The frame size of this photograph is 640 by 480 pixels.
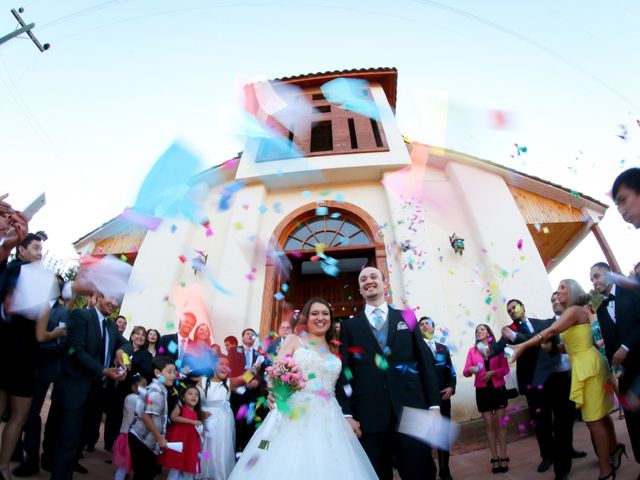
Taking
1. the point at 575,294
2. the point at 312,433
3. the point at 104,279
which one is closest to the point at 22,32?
the point at 104,279

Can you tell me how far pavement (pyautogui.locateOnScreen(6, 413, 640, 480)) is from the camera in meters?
3.36

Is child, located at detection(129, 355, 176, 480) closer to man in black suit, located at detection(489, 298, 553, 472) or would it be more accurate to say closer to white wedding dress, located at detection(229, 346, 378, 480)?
white wedding dress, located at detection(229, 346, 378, 480)

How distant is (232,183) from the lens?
10469 mm

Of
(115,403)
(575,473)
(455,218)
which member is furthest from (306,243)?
(575,473)

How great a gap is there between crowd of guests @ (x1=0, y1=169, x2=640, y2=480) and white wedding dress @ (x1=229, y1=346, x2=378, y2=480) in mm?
289

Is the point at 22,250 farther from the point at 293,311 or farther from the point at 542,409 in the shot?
the point at 293,311

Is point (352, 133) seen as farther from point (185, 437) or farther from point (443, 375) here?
point (185, 437)

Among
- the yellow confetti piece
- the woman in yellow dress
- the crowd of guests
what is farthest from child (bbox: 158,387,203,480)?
the woman in yellow dress

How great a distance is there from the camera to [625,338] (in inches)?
104

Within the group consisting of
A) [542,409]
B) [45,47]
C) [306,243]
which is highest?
[45,47]

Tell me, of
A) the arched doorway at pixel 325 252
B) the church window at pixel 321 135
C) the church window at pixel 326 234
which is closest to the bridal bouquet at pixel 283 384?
the arched doorway at pixel 325 252

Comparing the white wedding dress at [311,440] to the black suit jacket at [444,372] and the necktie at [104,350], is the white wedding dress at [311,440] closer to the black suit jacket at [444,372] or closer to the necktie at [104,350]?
the necktie at [104,350]

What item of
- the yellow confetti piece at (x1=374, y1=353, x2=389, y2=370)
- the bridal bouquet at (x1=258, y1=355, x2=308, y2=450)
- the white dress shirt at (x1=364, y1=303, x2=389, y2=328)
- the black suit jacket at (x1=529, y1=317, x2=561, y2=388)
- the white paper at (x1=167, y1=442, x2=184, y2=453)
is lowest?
the white paper at (x1=167, y1=442, x2=184, y2=453)

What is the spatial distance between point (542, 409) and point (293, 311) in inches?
232
